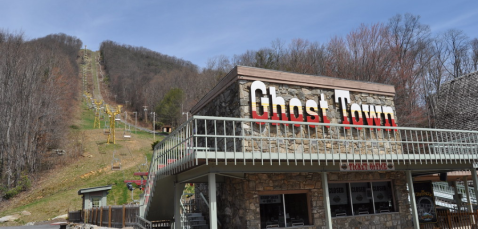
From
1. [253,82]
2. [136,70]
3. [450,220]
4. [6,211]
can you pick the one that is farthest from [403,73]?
[136,70]

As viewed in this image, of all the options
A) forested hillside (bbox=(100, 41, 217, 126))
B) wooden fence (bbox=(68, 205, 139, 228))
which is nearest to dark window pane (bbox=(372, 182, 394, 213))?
wooden fence (bbox=(68, 205, 139, 228))

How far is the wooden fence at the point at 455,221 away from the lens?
1212 cm

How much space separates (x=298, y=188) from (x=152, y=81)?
7654 centimetres

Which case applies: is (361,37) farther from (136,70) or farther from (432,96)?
(136,70)

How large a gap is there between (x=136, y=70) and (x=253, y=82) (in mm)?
92695

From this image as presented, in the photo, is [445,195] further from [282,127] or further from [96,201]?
[96,201]

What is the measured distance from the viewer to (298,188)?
10586mm

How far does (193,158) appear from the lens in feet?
24.1

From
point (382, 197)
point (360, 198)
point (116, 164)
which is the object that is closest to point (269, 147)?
point (360, 198)

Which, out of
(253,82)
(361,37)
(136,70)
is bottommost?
(253,82)

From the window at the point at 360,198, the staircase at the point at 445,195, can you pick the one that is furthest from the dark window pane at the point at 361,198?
the staircase at the point at 445,195

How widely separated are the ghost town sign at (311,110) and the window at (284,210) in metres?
2.50

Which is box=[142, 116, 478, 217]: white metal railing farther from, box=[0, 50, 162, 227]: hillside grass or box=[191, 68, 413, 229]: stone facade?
box=[0, 50, 162, 227]: hillside grass

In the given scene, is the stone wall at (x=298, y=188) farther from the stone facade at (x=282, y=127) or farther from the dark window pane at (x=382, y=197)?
the stone facade at (x=282, y=127)
